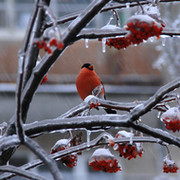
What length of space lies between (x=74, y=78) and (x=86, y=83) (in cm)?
314

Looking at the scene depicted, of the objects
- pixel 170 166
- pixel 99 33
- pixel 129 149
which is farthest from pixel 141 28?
pixel 170 166

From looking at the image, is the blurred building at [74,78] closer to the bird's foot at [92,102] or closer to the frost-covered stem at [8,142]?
the bird's foot at [92,102]

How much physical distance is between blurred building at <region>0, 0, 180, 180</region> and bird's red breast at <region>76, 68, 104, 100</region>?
2.72m

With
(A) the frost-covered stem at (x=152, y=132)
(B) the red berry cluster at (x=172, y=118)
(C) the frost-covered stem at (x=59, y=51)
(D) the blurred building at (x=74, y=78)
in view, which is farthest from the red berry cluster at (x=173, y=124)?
(D) the blurred building at (x=74, y=78)

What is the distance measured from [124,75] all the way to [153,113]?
0.69 m

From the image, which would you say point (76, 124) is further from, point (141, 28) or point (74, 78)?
point (74, 78)

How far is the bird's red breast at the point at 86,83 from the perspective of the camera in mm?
2713

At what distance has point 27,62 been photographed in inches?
48.3

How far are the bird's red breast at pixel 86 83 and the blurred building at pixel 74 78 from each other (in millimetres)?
2716

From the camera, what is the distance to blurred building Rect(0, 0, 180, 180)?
5586 millimetres

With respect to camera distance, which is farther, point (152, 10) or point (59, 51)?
point (152, 10)

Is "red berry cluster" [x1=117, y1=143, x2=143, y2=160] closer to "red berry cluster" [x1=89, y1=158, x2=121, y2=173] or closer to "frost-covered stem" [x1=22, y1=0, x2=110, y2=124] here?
"red berry cluster" [x1=89, y1=158, x2=121, y2=173]

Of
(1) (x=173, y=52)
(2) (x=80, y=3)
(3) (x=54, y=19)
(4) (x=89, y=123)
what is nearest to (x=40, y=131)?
(4) (x=89, y=123)

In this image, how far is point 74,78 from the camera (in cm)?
589
